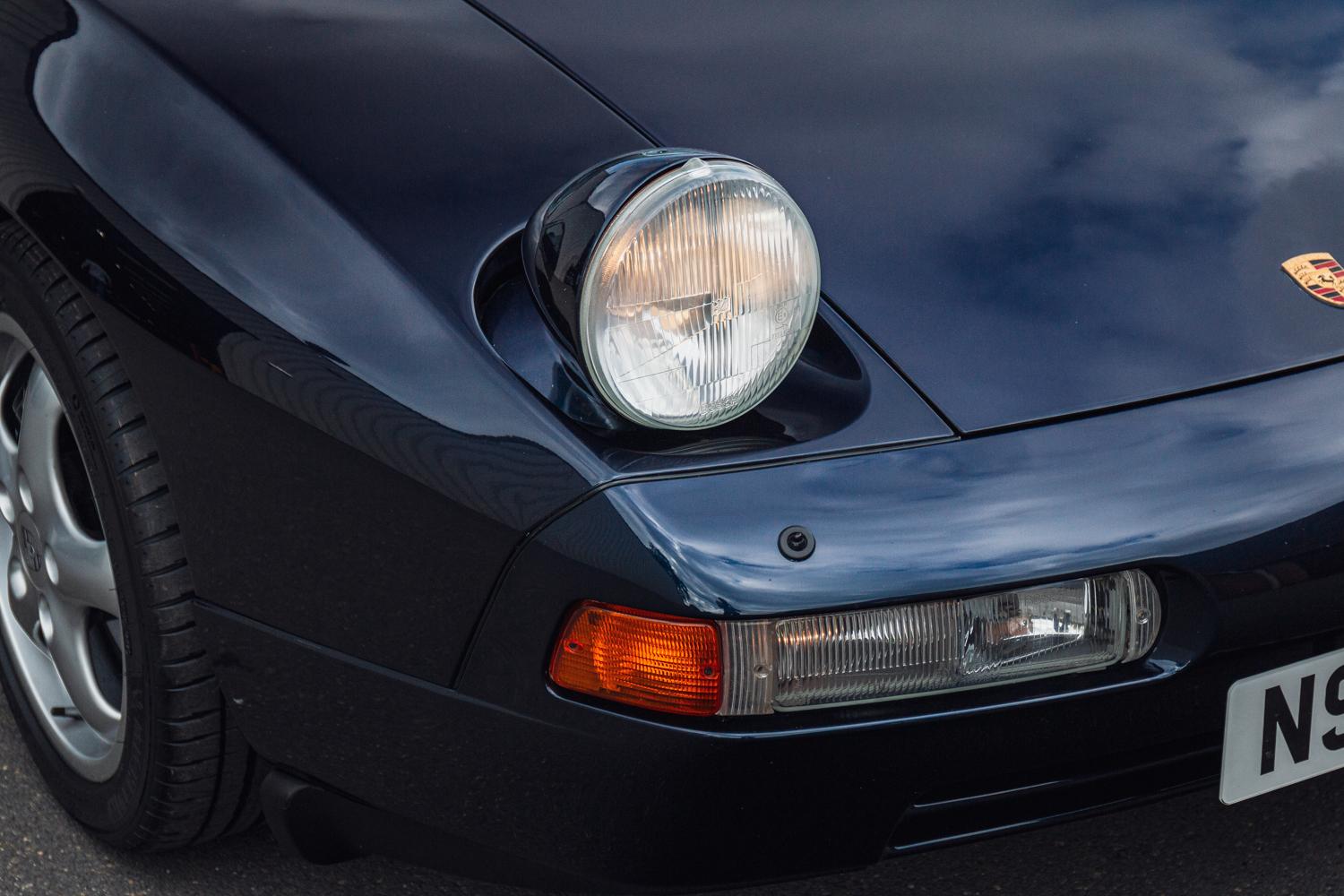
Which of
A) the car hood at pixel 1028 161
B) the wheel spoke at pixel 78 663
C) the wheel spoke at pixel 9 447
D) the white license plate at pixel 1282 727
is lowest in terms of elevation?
the wheel spoke at pixel 78 663

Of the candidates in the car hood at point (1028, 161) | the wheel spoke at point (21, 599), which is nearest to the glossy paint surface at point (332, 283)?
the car hood at point (1028, 161)

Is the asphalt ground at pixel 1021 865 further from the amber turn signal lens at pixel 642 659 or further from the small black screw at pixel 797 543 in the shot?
the small black screw at pixel 797 543

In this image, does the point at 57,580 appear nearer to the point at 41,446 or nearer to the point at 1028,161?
the point at 41,446

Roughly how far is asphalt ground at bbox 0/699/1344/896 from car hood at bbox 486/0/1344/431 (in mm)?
695

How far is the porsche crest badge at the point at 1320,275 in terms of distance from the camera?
169 cm

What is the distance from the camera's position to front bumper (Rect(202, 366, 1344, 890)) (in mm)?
1388

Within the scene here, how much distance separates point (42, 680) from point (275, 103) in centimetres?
94

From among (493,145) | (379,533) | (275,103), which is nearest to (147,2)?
(275,103)

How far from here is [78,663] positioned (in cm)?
201

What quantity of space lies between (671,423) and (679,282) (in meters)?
0.13

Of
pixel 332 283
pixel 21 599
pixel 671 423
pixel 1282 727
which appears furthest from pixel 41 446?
pixel 1282 727

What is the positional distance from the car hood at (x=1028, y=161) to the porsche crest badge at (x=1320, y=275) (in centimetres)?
Answer: 1

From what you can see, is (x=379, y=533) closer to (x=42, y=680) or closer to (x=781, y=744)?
(x=781, y=744)

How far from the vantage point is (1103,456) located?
1.47 m
